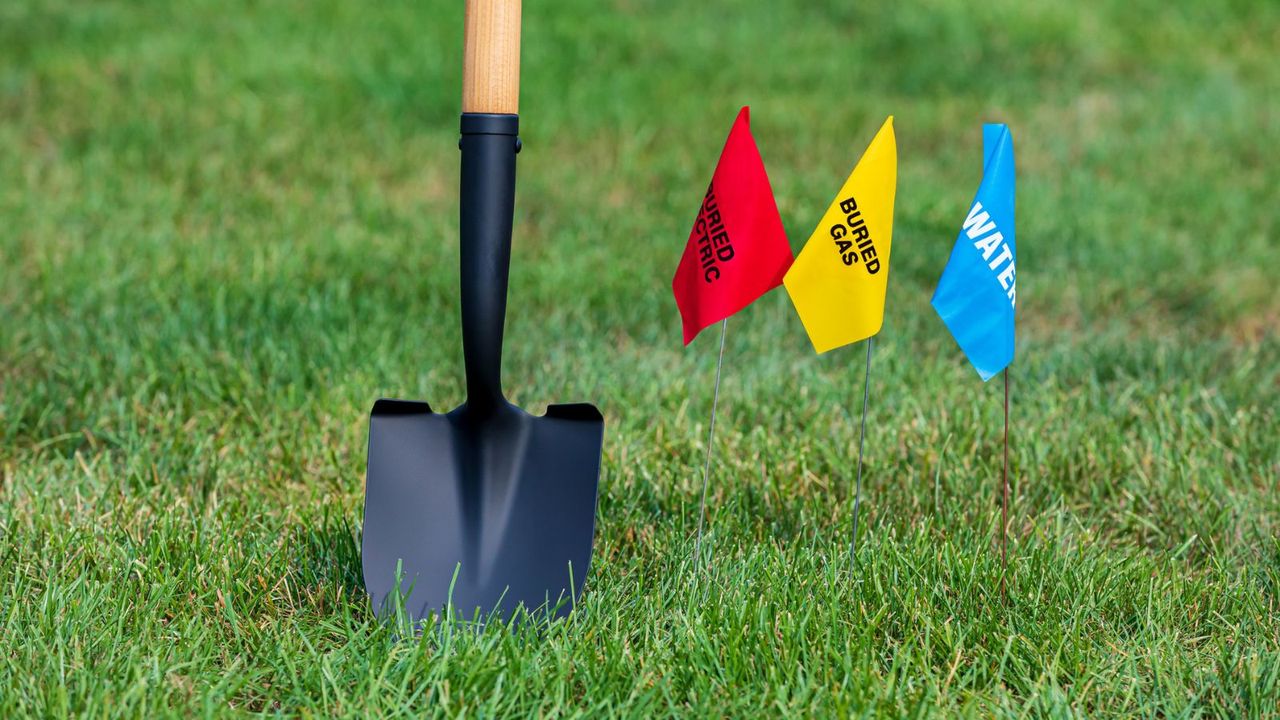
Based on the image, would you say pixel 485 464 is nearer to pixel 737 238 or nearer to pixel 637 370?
pixel 737 238

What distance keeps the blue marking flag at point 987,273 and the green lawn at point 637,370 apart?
492mm

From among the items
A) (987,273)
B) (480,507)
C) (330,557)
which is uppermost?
(987,273)

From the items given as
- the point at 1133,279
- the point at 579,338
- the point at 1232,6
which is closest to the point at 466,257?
the point at 579,338

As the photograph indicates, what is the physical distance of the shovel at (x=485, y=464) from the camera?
7.20 feet

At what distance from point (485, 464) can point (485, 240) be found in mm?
459

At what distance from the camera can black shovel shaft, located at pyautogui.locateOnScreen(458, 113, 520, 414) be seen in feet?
7.37

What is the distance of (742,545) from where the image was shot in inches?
96.0

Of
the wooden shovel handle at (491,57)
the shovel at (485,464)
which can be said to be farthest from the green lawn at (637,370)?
the wooden shovel handle at (491,57)

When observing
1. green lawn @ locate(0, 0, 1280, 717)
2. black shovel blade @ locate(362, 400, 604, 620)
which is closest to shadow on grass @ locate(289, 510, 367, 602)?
green lawn @ locate(0, 0, 1280, 717)

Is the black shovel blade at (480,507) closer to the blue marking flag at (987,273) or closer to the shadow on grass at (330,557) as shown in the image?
the shadow on grass at (330,557)

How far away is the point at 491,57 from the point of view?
2.24 meters

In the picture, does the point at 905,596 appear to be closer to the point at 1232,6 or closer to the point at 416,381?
the point at 416,381

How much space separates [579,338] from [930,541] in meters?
1.91

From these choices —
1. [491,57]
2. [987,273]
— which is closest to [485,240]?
[491,57]
